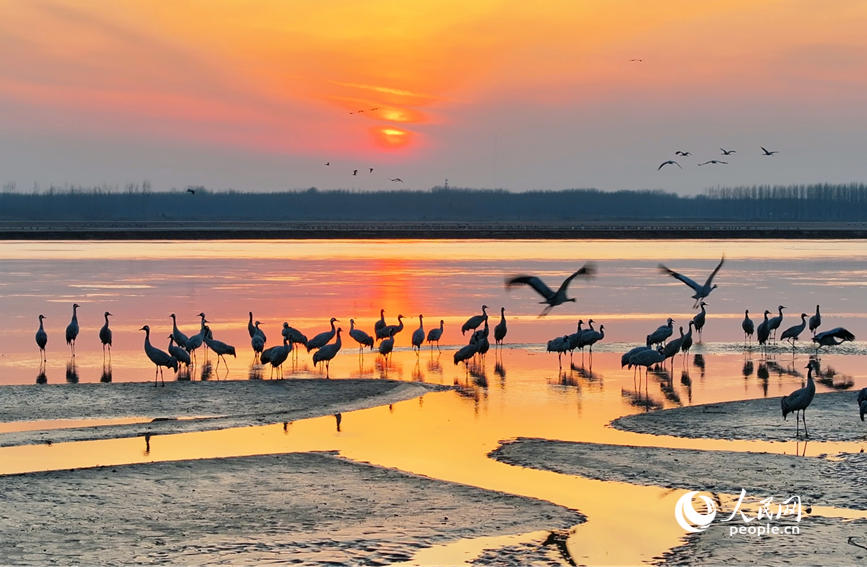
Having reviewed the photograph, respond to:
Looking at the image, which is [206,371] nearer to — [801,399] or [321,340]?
[321,340]

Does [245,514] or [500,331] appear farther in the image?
[500,331]

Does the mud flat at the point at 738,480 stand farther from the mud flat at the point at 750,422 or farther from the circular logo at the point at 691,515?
the mud flat at the point at 750,422

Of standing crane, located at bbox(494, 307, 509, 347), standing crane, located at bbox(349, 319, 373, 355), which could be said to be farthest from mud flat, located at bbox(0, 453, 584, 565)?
standing crane, located at bbox(494, 307, 509, 347)

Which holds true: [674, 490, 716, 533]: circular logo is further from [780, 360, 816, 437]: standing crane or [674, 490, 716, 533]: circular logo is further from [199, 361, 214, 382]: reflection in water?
[199, 361, 214, 382]: reflection in water

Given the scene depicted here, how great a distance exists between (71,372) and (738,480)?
1379cm

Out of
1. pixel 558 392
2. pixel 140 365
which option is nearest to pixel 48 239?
pixel 140 365

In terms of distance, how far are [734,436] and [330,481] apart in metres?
6.17

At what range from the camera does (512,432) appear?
1490 centimetres

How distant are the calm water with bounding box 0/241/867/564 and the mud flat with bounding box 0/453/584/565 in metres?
0.73

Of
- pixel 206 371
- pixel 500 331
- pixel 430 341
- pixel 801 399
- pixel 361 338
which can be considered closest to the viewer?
pixel 801 399

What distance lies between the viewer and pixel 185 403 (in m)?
17.0

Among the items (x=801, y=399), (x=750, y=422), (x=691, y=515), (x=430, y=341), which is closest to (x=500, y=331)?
(x=430, y=341)

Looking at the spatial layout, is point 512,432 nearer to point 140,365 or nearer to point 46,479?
point 46,479
